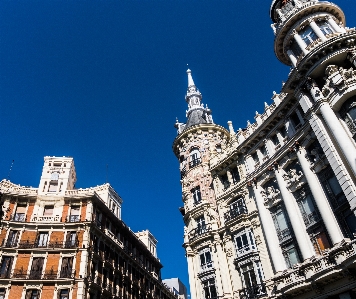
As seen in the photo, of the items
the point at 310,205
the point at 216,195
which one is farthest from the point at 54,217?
the point at 310,205

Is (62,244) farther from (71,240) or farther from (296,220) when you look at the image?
(296,220)

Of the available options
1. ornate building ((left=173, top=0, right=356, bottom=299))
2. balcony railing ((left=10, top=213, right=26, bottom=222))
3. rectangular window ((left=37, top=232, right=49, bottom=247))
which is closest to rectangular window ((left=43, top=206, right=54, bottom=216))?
balcony railing ((left=10, top=213, right=26, bottom=222))

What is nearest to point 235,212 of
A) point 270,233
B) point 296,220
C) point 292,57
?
point 270,233

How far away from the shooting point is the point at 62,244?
4178 centimetres

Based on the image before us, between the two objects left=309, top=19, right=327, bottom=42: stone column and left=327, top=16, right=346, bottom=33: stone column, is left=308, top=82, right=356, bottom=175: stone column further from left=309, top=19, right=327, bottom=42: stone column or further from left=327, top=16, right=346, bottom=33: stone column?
left=327, top=16, right=346, bottom=33: stone column

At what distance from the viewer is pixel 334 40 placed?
27438 millimetres

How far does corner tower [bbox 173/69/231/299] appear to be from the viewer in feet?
111

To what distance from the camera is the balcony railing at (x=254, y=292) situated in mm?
28594

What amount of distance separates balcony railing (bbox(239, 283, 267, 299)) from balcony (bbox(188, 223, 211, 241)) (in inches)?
298

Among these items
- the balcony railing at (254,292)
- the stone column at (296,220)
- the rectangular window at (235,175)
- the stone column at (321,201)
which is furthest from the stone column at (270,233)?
the stone column at (321,201)

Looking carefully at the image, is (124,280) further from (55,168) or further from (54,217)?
(55,168)

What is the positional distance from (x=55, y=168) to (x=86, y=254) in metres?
17.0

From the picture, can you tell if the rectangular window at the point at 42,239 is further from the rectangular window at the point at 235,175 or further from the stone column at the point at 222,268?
the rectangular window at the point at 235,175

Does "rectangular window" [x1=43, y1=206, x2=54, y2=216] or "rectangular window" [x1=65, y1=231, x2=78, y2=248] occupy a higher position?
"rectangular window" [x1=43, y1=206, x2=54, y2=216]
